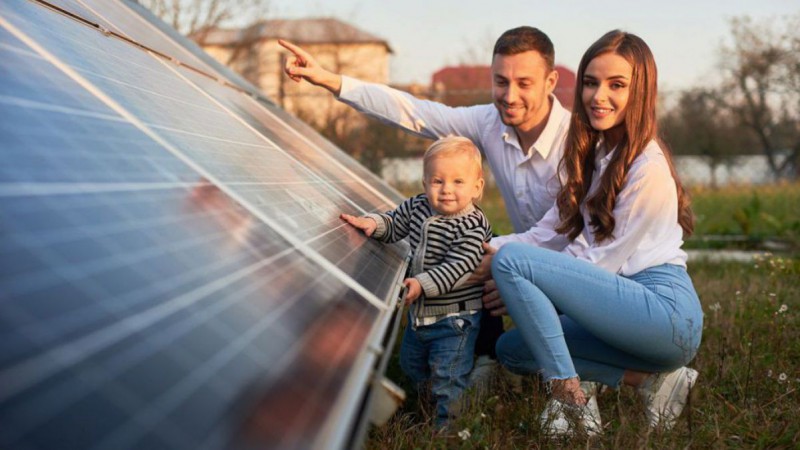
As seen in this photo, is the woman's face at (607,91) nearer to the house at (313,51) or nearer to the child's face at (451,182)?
the child's face at (451,182)

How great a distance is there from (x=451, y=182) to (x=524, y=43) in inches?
45.1

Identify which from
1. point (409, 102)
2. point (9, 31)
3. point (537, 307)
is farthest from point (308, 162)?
point (9, 31)

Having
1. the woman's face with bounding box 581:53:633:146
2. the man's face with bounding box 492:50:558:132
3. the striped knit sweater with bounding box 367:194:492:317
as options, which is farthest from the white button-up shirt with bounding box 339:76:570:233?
the striped knit sweater with bounding box 367:194:492:317

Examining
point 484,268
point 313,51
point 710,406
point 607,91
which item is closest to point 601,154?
point 607,91

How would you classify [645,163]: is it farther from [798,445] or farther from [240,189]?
[240,189]

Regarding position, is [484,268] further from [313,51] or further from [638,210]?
[313,51]

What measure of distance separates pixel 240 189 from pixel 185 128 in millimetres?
432

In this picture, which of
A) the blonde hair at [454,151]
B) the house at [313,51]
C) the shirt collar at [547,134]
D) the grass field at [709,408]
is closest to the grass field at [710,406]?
the grass field at [709,408]

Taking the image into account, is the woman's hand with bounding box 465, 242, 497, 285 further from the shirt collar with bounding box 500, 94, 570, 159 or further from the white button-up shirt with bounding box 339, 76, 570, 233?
the shirt collar with bounding box 500, 94, 570, 159

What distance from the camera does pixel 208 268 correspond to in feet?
5.73

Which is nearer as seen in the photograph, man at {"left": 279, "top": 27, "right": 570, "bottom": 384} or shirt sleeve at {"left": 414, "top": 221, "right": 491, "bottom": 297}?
shirt sleeve at {"left": 414, "top": 221, "right": 491, "bottom": 297}

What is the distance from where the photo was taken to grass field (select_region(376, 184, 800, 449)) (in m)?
2.95

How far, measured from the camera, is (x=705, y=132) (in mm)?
27141

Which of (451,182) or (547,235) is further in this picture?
(547,235)
